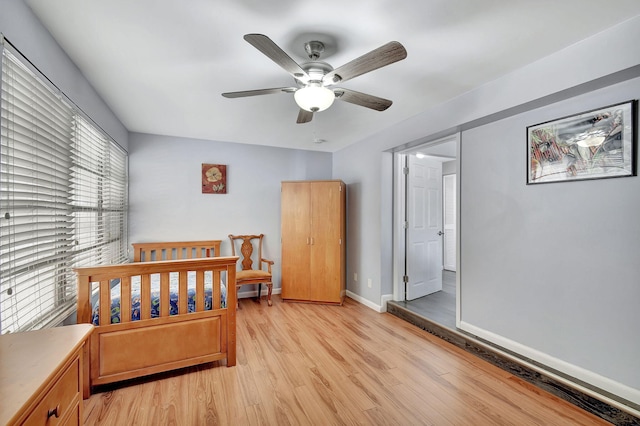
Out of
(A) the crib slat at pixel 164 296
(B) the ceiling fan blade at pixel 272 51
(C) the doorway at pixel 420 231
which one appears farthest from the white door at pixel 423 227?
(A) the crib slat at pixel 164 296

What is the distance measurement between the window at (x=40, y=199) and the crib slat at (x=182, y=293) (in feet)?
2.40

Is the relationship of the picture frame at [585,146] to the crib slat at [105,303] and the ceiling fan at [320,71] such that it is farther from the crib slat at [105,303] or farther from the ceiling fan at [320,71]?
the crib slat at [105,303]

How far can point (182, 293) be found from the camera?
2.30 metres

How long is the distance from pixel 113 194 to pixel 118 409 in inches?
89.9

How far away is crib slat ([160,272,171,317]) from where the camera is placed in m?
2.23

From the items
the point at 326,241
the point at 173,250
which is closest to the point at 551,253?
the point at 326,241

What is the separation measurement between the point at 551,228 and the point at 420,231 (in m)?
1.88

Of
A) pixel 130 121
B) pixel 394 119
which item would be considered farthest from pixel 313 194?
pixel 130 121

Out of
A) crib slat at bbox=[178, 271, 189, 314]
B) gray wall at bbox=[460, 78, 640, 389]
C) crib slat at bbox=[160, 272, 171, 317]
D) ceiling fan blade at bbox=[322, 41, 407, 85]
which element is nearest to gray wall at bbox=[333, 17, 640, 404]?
gray wall at bbox=[460, 78, 640, 389]

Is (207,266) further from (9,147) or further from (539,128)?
(539,128)

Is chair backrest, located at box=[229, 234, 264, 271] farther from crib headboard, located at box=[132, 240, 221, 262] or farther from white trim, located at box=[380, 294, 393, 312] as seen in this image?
white trim, located at box=[380, 294, 393, 312]

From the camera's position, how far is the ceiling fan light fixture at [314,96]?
180 cm

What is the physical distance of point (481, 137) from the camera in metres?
2.63

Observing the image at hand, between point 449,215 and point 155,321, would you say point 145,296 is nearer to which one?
point 155,321
